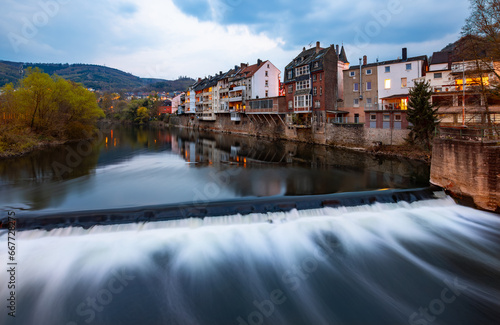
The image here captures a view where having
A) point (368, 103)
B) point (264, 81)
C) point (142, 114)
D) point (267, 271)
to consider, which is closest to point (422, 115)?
point (368, 103)

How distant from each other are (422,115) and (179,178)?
Answer: 811 inches

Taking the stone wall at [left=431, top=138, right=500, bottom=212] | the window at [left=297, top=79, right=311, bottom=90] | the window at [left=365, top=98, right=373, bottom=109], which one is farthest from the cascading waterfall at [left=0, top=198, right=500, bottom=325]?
the window at [left=297, top=79, right=311, bottom=90]

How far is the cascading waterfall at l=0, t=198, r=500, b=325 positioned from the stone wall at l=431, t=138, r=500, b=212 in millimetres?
1038

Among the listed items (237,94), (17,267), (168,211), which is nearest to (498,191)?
(168,211)

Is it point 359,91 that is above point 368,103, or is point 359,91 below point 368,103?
above

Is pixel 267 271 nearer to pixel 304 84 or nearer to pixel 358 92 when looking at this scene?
pixel 358 92

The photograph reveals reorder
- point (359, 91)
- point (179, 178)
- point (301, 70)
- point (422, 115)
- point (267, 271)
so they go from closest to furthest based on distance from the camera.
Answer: point (267, 271), point (179, 178), point (422, 115), point (359, 91), point (301, 70)

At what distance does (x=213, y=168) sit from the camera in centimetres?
2247

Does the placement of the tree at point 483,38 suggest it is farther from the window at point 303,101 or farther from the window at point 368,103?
the window at point 303,101


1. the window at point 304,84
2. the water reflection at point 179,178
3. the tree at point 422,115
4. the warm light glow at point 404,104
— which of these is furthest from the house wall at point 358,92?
the tree at point 422,115

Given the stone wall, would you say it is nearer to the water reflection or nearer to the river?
the river

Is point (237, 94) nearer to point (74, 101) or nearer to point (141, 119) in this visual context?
point (74, 101)

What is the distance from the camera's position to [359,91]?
35.5 metres

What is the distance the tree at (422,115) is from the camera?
23547mm
